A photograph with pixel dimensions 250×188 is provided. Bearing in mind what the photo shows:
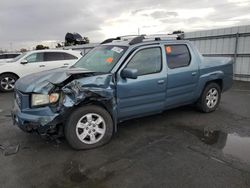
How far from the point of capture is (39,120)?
3191 millimetres

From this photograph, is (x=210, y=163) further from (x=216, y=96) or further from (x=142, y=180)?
(x=216, y=96)

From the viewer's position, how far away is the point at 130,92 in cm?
381

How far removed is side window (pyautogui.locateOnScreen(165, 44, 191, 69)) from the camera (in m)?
4.36

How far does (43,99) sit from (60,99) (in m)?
0.27

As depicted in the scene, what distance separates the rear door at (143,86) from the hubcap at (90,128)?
0.44 meters

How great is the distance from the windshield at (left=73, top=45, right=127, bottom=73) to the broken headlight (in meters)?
1.00

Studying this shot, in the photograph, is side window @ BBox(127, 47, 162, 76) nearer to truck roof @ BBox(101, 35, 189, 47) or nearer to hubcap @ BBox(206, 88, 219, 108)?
truck roof @ BBox(101, 35, 189, 47)

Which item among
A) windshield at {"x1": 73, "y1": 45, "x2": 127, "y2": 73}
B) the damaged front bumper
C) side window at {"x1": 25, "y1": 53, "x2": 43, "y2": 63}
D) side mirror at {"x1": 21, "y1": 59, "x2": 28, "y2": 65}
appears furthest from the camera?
side window at {"x1": 25, "y1": 53, "x2": 43, "y2": 63}

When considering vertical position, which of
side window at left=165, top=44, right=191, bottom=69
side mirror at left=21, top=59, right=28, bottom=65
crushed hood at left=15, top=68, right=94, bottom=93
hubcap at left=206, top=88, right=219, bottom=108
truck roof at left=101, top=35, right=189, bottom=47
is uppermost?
truck roof at left=101, top=35, right=189, bottom=47

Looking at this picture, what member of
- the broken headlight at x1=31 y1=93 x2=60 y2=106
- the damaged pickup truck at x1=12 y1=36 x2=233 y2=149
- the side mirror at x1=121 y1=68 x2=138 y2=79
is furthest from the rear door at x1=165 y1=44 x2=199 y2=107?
the broken headlight at x1=31 y1=93 x2=60 y2=106

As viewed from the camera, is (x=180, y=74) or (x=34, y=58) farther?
(x=34, y=58)

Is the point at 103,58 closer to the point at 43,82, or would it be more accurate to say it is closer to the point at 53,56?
the point at 43,82

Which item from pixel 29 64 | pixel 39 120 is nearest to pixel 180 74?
pixel 39 120

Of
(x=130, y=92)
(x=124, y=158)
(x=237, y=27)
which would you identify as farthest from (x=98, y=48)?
(x=237, y=27)
